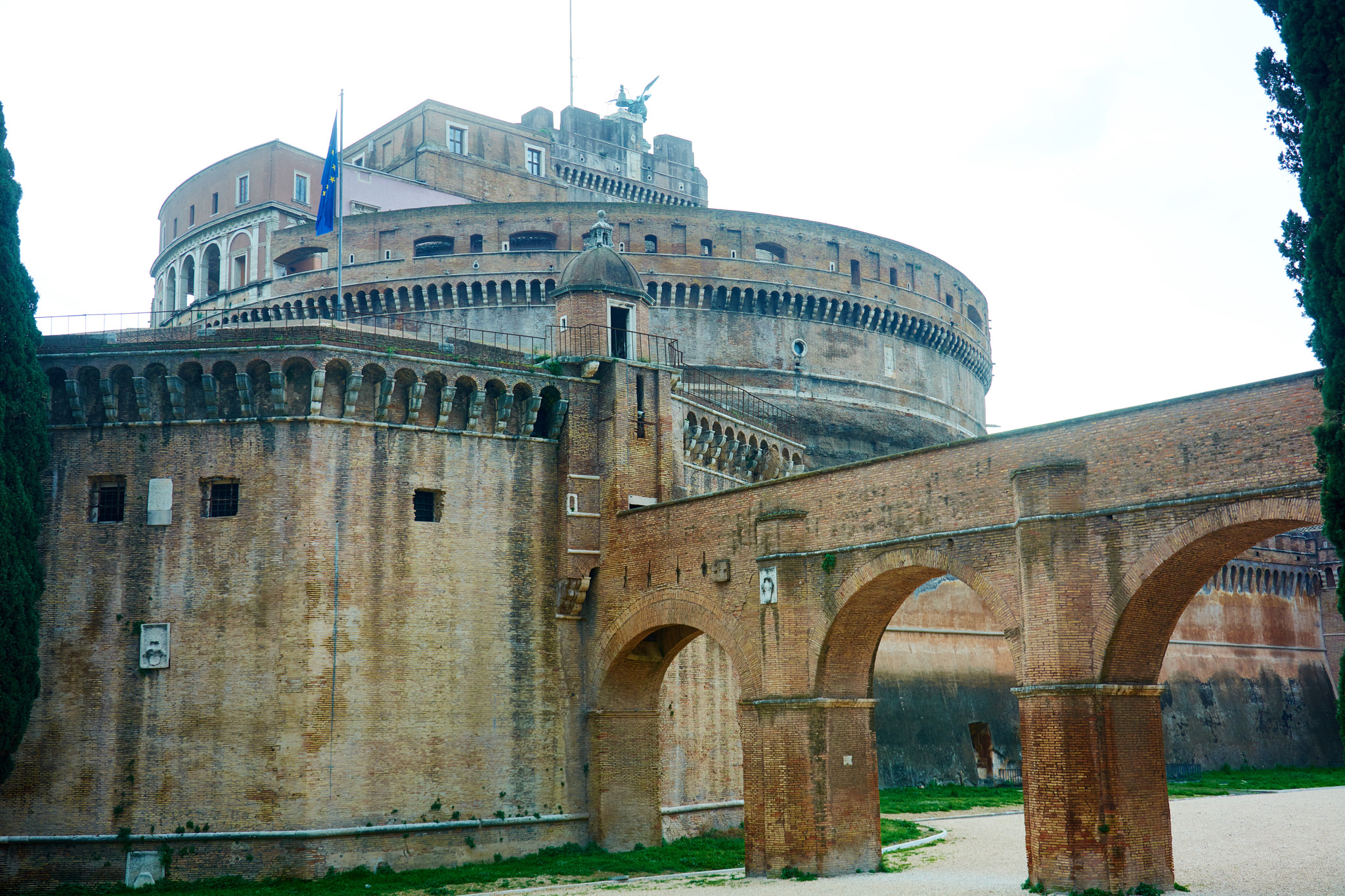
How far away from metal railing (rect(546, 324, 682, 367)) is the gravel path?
9385 mm

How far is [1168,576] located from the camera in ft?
51.2

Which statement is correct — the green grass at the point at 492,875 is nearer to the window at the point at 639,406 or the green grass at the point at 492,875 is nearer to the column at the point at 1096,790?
the column at the point at 1096,790

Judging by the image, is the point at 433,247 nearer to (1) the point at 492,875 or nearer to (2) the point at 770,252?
(2) the point at 770,252

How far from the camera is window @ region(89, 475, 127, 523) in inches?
840

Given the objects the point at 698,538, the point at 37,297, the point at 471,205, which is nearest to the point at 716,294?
the point at 471,205

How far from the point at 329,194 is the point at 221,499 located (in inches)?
367

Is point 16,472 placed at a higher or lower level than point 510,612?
higher

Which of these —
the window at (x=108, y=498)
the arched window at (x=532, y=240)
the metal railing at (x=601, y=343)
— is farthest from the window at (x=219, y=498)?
the arched window at (x=532, y=240)

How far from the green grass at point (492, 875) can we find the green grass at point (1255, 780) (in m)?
17.1

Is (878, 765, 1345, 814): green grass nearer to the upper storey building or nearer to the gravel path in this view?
the gravel path

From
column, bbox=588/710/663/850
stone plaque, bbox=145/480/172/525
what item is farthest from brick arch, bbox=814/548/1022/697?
stone plaque, bbox=145/480/172/525

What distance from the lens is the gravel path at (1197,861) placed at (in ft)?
55.0

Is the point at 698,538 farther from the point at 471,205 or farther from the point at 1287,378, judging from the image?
the point at 471,205

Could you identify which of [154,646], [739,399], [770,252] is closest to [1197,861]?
[154,646]
